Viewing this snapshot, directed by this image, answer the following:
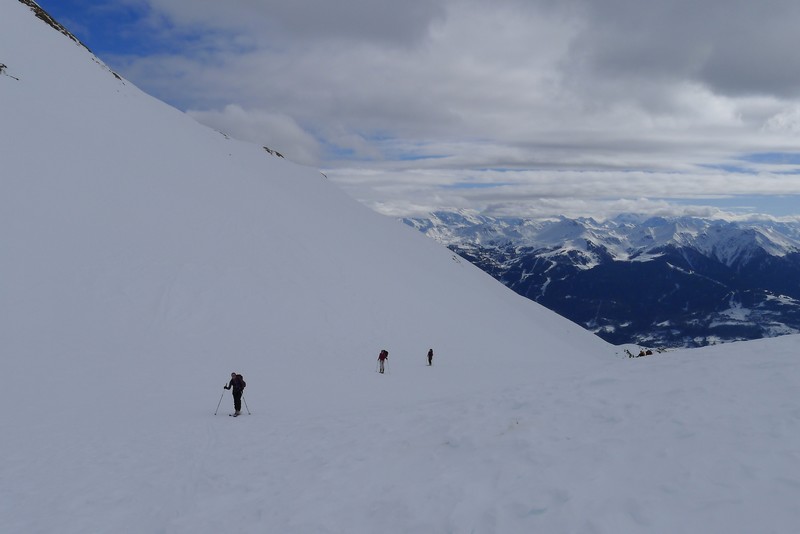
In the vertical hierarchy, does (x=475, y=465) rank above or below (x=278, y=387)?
above

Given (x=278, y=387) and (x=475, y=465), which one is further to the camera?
(x=278, y=387)

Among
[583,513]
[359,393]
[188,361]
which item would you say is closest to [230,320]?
[188,361]

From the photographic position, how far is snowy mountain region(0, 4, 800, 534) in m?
9.59

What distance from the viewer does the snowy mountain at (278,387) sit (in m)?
9.59

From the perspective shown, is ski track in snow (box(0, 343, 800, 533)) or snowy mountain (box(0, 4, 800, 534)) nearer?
ski track in snow (box(0, 343, 800, 533))

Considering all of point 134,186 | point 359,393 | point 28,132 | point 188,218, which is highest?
point 28,132

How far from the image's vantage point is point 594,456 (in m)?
10.4

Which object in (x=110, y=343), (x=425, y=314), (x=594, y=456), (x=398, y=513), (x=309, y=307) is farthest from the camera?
(x=425, y=314)

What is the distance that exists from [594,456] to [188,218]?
141ft

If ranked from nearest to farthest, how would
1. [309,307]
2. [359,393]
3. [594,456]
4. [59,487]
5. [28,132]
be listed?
[594,456]
[59,487]
[359,393]
[309,307]
[28,132]

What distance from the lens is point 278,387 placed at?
81.3 feet

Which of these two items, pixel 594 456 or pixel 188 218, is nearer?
pixel 594 456

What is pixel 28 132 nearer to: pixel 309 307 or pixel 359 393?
pixel 309 307

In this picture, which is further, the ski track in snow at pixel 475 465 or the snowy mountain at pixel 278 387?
the snowy mountain at pixel 278 387
